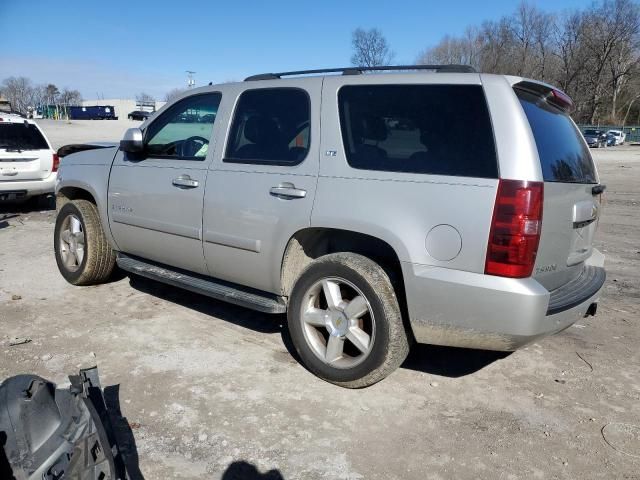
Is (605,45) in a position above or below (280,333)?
above

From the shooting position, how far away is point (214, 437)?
2947 millimetres

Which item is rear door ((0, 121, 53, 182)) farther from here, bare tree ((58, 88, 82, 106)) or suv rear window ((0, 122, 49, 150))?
bare tree ((58, 88, 82, 106))

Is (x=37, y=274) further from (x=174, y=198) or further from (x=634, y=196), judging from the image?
(x=634, y=196)

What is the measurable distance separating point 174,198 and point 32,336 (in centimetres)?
155

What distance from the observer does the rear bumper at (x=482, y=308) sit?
2.82 metres

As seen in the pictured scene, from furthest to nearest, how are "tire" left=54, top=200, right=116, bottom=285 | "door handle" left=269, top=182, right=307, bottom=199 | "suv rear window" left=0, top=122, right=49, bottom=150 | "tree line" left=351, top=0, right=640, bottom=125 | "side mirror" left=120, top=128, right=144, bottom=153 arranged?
"tree line" left=351, top=0, right=640, bottom=125 → "suv rear window" left=0, top=122, right=49, bottom=150 → "tire" left=54, top=200, right=116, bottom=285 → "side mirror" left=120, top=128, right=144, bottom=153 → "door handle" left=269, top=182, right=307, bottom=199

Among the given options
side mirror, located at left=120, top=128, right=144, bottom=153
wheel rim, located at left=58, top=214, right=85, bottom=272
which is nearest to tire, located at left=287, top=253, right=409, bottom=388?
side mirror, located at left=120, top=128, right=144, bottom=153

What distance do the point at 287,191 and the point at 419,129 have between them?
3.11 feet

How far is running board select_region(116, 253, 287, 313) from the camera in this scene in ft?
12.5

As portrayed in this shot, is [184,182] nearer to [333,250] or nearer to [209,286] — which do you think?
[209,286]

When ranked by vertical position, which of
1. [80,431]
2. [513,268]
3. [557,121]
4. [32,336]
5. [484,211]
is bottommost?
[32,336]

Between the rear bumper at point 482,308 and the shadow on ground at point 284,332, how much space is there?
2.71 ft

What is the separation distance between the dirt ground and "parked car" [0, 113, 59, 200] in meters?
4.95

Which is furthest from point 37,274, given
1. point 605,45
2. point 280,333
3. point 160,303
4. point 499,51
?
point 605,45
